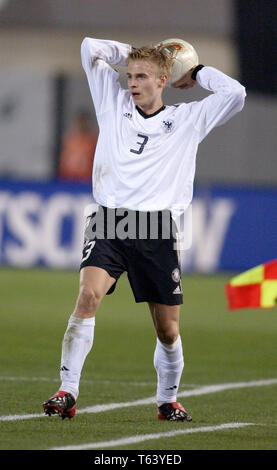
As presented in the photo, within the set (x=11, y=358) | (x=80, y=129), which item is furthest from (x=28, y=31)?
(x=11, y=358)

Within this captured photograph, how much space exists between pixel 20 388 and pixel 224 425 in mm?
2022

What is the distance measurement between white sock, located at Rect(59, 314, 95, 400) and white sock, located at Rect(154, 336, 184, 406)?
1.88ft

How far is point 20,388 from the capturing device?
9.23m

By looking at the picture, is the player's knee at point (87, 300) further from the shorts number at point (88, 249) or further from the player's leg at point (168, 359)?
the player's leg at point (168, 359)

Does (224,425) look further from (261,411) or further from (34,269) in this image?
(34,269)

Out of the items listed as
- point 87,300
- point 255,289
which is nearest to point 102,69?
point 87,300

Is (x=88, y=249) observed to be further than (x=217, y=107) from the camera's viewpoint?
No

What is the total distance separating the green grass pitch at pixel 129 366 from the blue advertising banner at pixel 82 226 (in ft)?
1.57

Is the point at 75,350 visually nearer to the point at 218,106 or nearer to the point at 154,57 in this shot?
the point at 218,106

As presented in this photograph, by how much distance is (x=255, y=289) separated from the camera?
8500 mm

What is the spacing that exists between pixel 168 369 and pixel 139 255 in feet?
2.65

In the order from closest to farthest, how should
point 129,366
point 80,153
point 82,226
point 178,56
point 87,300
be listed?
1. point 87,300
2. point 178,56
3. point 129,366
4. point 82,226
5. point 80,153

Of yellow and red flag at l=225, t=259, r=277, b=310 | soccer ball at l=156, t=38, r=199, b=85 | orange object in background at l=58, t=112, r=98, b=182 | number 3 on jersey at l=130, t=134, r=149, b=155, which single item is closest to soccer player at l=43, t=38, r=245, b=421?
number 3 on jersey at l=130, t=134, r=149, b=155

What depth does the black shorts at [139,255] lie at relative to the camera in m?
7.88
